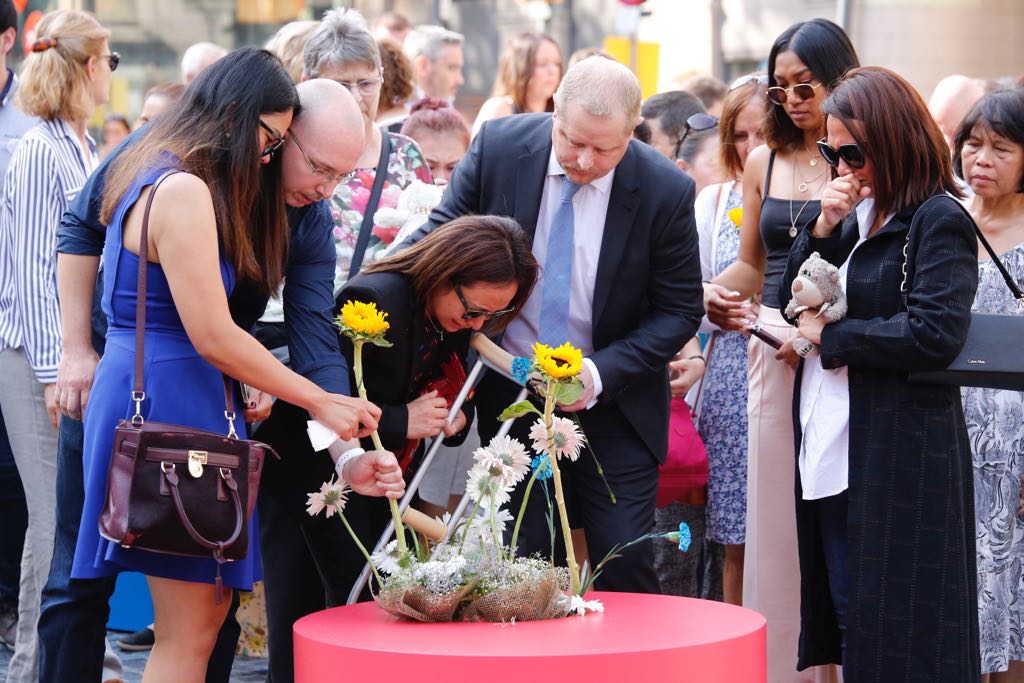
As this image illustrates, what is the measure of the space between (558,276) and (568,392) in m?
0.80

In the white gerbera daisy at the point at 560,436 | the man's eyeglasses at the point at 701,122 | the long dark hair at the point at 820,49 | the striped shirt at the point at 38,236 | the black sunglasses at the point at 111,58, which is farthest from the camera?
the man's eyeglasses at the point at 701,122

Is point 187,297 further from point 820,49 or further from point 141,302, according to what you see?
point 820,49

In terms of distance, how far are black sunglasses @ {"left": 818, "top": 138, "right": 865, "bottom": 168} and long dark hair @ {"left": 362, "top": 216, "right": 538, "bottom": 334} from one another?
0.88 metres

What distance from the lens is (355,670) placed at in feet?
9.21

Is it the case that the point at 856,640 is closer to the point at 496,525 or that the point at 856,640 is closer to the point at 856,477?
the point at 856,477

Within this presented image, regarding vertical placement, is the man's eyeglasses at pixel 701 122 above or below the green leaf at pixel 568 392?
above

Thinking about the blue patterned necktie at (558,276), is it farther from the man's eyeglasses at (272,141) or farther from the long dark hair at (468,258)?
the man's eyeglasses at (272,141)

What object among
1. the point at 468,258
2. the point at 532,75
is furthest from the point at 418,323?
the point at 532,75

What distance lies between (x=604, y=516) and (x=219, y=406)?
4.16 ft

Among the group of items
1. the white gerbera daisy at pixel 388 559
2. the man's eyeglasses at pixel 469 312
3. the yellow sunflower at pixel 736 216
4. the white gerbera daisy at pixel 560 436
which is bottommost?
the white gerbera daisy at pixel 388 559

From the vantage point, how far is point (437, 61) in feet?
24.4

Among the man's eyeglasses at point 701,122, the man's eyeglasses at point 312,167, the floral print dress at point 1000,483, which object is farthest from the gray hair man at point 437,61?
the man's eyeglasses at point 312,167

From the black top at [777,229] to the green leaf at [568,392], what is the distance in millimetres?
1425

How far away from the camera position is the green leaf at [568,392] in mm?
3242
